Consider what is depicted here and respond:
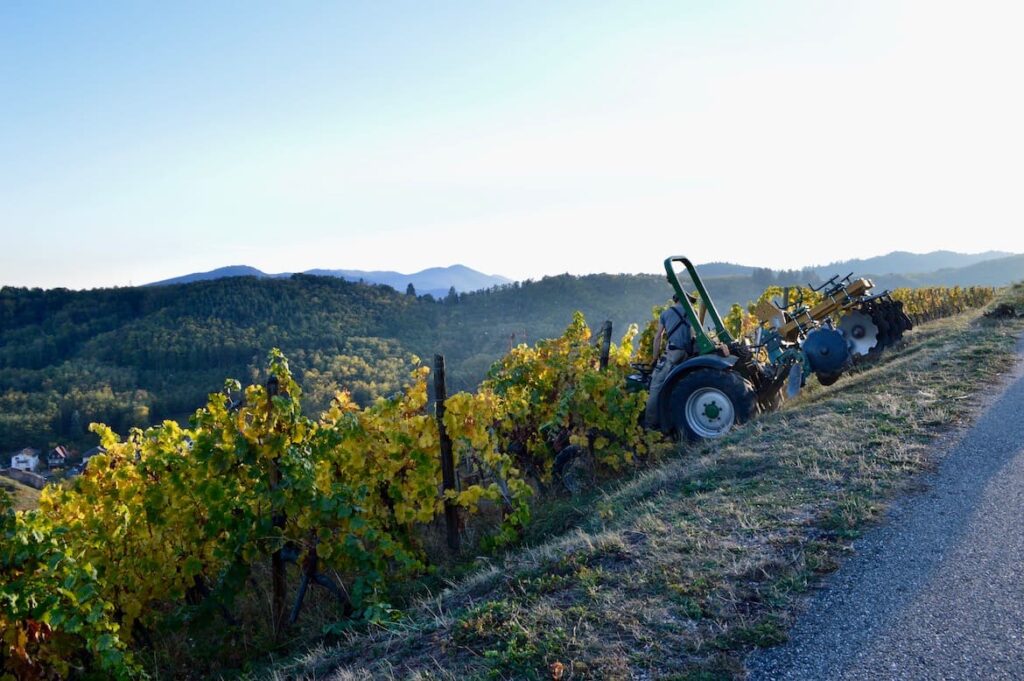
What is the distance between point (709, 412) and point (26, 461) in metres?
54.2

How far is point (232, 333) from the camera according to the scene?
248 ft

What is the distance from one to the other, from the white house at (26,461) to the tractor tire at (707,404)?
171 ft

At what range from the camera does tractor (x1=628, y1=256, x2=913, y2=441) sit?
738 centimetres

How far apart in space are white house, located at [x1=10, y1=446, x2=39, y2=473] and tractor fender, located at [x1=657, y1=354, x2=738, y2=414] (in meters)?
52.1

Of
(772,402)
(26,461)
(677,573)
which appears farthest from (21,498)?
(26,461)

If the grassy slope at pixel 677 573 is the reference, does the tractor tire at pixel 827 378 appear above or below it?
above

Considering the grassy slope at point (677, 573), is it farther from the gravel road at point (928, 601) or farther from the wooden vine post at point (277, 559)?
the wooden vine post at point (277, 559)

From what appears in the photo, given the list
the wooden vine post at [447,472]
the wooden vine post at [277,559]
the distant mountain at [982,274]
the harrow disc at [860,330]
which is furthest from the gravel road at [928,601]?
the distant mountain at [982,274]

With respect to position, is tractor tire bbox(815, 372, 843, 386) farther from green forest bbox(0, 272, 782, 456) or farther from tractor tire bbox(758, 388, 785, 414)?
green forest bbox(0, 272, 782, 456)

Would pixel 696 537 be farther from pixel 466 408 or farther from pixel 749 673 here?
pixel 466 408

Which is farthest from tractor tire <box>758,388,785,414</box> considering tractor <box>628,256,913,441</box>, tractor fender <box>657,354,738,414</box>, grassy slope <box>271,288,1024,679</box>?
grassy slope <box>271,288,1024,679</box>

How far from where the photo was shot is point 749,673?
262 cm

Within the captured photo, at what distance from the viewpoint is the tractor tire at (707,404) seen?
7.31 meters

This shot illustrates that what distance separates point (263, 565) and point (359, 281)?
92587mm
